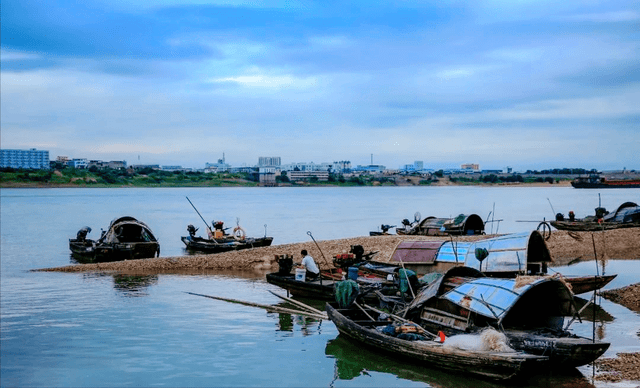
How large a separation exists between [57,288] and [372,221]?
4688cm

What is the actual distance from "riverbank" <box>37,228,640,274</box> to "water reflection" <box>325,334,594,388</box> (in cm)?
1096

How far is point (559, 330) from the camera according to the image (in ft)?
46.4

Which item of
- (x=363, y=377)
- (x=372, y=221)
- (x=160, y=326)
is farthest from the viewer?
(x=372, y=221)

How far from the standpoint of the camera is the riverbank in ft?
96.4

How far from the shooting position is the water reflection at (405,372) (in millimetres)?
12961

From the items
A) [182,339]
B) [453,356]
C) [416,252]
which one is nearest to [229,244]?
[416,252]

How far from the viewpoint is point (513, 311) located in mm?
15148

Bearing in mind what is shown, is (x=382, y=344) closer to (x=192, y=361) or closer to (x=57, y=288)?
(x=192, y=361)

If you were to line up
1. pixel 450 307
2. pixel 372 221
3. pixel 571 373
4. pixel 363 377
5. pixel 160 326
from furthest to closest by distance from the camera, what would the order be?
1. pixel 372 221
2. pixel 160 326
3. pixel 450 307
4. pixel 363 377
5. pixel 571 373

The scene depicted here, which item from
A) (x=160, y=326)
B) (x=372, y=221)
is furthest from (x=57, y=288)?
(x=372, y=221)

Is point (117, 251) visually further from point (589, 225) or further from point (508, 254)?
point (589, 225)

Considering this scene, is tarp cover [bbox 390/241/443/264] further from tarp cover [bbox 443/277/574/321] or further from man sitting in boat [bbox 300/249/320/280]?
tarp cover [bbox 443/277/574/321]

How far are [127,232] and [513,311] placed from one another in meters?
26.2

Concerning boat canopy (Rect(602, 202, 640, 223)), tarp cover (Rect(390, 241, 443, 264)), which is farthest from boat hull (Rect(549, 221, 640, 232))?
tarp cover (Rect(390, 241, 443, 264))
